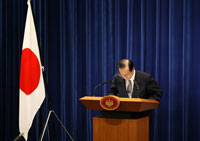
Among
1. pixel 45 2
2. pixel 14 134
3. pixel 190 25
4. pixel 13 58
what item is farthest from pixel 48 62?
pixel 190 25

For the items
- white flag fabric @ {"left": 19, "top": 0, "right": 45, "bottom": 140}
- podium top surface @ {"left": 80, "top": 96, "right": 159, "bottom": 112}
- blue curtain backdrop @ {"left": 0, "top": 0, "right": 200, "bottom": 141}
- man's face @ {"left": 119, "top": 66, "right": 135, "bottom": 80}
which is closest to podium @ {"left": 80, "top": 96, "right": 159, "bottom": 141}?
podium top surface @ {"left": 80, "top": 96, "right": 159, "bottom": 112}

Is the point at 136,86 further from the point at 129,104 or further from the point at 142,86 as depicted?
the point at 129,104

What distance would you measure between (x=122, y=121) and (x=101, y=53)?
2.08m

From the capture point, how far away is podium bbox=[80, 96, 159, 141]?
322 cm

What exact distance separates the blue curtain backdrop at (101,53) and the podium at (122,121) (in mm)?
1111

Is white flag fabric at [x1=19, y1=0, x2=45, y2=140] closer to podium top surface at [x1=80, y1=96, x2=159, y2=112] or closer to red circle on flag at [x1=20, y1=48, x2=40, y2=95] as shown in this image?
red circle on flag at [x1=20, y1=48, x2=40, y2=95]

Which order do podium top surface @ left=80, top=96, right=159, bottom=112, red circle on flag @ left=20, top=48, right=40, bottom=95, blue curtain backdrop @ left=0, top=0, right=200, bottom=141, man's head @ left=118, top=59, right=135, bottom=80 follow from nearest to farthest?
podium top surface @ left=80, top=96, right=159, bottom=112 → man's head @ left=118, top=59, right=135, bottom=80 → red circle on flag @ left=20, top=48, right=40, bottom=95 → blue curtain backdrop @ left=0, top=0, right=200, bottom=141

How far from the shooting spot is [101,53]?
17.0 ft

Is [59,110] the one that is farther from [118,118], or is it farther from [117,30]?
[118,118]

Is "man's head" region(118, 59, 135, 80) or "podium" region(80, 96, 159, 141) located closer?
"podium" region(80, 96, 159, 141)

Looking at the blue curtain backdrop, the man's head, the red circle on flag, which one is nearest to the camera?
the man's head

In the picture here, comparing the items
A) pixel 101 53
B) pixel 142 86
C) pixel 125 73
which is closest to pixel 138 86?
pixel 142 86

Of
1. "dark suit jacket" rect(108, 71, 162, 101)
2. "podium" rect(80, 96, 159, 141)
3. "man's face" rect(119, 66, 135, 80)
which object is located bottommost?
"podium" rect(80, 96, 159, 141)

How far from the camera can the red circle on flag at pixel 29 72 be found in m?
3.92
